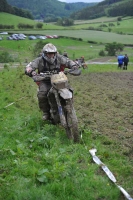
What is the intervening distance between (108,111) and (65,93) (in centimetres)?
371

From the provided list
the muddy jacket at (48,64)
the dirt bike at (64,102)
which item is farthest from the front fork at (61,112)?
the muddy jacket at (48,64)

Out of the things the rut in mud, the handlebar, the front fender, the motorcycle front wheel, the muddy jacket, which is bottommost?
the rut in mud

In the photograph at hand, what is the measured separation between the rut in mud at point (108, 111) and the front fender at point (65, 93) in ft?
5.22

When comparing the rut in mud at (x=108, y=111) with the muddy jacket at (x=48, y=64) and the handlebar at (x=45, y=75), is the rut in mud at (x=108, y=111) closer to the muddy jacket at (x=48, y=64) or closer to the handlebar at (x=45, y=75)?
the handlebar at (x=45, y=75)

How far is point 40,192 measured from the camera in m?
5.12

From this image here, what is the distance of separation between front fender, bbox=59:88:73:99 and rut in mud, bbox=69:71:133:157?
1.59m

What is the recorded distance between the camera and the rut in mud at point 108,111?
830 cm

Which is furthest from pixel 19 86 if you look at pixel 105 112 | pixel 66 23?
pixel 66 23

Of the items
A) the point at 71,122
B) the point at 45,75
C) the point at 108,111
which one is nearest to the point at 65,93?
the point at 71,122

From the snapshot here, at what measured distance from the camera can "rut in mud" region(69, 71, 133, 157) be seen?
830cm

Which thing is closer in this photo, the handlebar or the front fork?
the front fork

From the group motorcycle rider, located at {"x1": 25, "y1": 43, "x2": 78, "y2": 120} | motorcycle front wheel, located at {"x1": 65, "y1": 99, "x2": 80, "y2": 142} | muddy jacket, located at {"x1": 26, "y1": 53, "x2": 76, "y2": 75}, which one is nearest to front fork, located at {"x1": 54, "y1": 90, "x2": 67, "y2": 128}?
motorcycle front wheel, located at {"x1": 65, "y1": 99, "x2": 80, "y2": 142}

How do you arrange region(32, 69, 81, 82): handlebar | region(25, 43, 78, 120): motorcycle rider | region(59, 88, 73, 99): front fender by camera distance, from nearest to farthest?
region(59, 88, 73, 99): front fender → region(32, 69, 81, 82): handlebar → region(25, 43, 78, 120): motorcycle rider

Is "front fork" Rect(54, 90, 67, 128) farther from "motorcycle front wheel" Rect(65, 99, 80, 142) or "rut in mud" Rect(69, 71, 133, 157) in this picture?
"rut in mud" Rect(69, 71, 133, 157)
